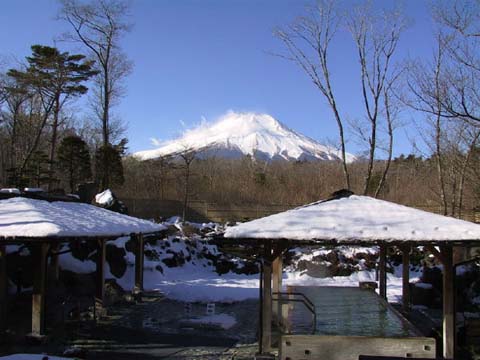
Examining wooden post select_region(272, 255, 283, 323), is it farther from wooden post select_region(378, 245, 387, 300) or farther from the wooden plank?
wooden post select_region(378, 245, 387, 300)

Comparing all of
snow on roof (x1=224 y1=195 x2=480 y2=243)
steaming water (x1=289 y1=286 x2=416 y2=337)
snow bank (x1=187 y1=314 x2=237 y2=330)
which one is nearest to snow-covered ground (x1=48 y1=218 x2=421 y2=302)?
snow bank (x1=187 y1=314 x2=237 y2=330)

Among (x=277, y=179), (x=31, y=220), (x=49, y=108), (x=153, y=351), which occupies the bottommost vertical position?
(x=153, y=351)

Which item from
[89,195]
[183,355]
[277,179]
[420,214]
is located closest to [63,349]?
[183,355]

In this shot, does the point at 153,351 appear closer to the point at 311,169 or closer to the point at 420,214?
the point at 420,214

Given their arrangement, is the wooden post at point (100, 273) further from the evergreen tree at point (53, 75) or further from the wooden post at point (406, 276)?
the evergreen tree at point (53, 75)

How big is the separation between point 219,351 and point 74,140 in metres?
18.9

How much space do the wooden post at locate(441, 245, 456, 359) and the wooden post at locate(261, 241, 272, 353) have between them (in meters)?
2.70

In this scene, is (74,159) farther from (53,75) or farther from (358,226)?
(358,226)

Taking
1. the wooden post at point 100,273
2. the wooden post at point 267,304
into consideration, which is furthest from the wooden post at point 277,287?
the wooden post at point 100,273

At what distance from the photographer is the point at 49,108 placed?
26719 mm

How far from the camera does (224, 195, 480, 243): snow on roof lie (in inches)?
280

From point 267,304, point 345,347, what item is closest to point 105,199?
point 267,304

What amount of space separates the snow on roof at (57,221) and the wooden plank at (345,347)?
4.02 metres

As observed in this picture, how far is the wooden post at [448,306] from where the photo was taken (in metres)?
7.61
